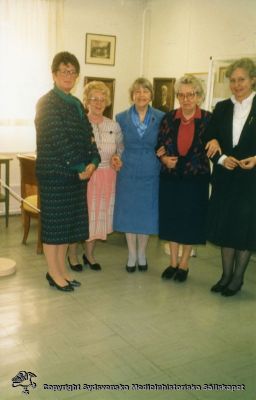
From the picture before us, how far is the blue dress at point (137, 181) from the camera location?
3.27m

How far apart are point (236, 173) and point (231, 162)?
0.11 meters

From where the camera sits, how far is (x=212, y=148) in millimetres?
2943

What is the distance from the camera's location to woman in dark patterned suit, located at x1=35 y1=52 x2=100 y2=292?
278 centimetres

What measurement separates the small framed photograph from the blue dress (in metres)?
2.10

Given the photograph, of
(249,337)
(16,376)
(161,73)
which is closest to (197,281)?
(249,337)

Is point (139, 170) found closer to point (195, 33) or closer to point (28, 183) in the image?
point (28, 183)

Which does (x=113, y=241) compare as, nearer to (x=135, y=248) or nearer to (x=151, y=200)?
(x=135, y=248)

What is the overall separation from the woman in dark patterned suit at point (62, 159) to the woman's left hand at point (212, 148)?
0.76 m

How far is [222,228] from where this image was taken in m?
3.03

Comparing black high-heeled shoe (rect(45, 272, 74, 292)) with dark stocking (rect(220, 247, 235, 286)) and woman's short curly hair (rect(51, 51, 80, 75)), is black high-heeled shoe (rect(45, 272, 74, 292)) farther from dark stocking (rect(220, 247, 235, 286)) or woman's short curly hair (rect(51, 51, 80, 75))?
woman's short curly hair (rect(51, 51, 80, 75))

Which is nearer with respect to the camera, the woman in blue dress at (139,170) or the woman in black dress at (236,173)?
the woman in black dress at (236,173)

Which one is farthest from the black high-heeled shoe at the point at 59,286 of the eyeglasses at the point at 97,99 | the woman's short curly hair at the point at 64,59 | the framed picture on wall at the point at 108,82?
the framed picture on wall at the point at 108,82

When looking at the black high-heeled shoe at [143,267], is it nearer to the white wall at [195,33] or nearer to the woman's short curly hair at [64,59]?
the woman's short curly hair at [64,59]

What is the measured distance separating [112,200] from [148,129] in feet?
2.00
